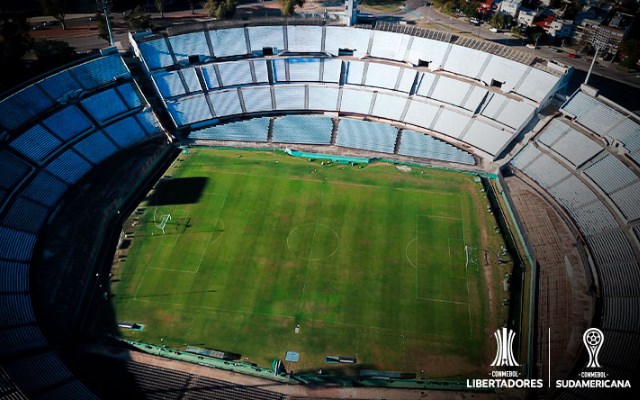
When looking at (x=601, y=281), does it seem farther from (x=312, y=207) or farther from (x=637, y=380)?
(x=312, y=207)

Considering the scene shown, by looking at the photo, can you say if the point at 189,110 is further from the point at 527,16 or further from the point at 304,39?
the point at 527,16

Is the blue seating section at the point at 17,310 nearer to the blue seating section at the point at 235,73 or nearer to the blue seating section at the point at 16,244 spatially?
the blue seating section at the point at 16,244

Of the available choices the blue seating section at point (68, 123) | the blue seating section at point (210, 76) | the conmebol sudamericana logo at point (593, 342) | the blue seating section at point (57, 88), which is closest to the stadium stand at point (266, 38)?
the blue seating section at point (210, 76)

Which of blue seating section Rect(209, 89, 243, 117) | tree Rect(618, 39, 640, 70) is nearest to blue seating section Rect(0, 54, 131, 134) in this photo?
blue seating section Rect(209, 89, 243, 117)

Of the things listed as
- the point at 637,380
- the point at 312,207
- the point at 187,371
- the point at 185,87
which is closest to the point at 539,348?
the point at 637,380

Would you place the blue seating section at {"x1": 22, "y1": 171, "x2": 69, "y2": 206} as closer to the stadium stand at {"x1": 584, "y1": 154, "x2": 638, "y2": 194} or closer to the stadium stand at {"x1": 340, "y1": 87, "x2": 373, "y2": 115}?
the stadium stand at {"x1": 340, "y1": 87, "x2": 373, "y2": 115}

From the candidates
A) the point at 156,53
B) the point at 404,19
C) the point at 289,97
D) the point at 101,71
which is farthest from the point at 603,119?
the point at 101,71
